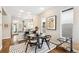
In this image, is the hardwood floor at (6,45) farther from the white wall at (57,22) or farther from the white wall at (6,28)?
the white wall at (57,22)

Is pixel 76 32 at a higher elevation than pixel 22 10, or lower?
lower

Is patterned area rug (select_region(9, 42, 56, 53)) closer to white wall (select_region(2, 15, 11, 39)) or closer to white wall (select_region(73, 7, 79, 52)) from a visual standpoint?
white wall (select_region(2, 15, 11, 39))

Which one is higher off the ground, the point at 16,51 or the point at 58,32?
the point at 58,32

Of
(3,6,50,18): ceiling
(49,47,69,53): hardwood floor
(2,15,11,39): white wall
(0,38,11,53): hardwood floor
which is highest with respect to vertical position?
(3,6,50,18): ceiling

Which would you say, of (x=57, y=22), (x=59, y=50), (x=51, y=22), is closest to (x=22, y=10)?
(x=51, y=22)

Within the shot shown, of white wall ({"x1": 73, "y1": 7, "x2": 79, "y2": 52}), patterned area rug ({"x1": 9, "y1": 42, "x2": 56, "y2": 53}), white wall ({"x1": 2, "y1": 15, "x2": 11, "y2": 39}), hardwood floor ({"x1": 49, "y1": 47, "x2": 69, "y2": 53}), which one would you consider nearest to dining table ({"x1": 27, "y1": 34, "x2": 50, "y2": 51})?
patterned area rug ({"x1": 9, "y1": 42, "x2": 56, "y2": 53})

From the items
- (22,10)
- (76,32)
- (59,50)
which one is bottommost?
(59,50)

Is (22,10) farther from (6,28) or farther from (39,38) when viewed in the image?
(39,38)

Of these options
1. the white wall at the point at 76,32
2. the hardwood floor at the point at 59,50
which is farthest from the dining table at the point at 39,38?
the white wall at the point at 76,32

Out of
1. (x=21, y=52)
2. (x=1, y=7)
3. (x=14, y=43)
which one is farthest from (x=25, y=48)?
(x=1, y=7)

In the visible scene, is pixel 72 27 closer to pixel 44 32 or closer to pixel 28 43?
pixel 44 32
